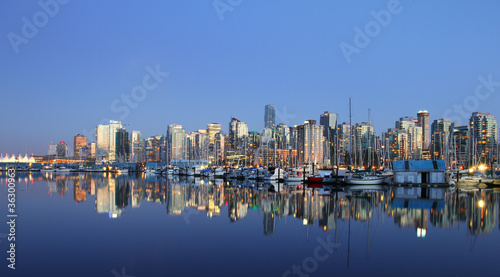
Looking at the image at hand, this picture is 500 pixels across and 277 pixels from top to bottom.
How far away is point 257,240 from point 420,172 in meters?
44.4

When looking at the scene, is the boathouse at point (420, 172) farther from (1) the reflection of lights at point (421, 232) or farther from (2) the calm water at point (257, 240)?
(1) the reflection of lights at point (421, 232)

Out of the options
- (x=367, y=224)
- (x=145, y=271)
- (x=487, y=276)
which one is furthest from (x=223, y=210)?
(x=487, y=276)

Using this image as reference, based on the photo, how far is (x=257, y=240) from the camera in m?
19.9

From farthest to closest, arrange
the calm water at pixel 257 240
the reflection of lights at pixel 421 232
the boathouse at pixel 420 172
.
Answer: the boathouse at pixel 420 172, the reflection of lights at pixel 421 232, the calm water at pixel 257 240

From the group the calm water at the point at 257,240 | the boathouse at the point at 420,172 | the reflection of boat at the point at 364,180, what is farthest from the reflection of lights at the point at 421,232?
the reflection of boat at the point at 364,180

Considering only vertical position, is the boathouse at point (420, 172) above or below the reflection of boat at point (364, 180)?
above

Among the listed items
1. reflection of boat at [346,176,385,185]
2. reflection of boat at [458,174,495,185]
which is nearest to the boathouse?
reflection of boat at [346,176,385,185]

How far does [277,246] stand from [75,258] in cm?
881

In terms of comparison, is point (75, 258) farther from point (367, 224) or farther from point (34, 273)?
point (367, 224)

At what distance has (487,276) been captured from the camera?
13.9 m

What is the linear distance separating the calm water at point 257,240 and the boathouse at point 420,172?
23914 mm

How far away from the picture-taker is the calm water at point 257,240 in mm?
14859

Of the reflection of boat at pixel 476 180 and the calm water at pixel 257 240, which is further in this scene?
the reflection of boat at pixel 476 180

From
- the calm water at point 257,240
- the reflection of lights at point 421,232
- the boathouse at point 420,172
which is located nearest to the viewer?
the calm water at point 257,240
